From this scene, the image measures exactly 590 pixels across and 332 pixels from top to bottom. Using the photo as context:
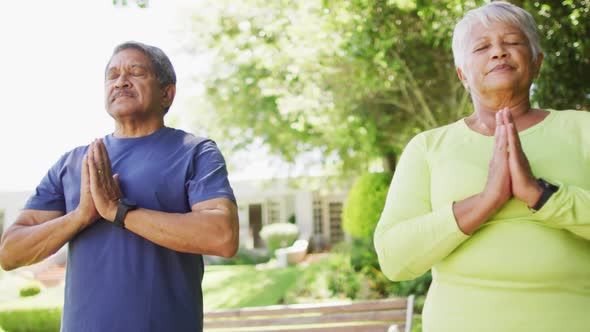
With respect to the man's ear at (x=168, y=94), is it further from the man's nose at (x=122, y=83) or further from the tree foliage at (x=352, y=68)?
the tree foliage at (x=352, y=68)

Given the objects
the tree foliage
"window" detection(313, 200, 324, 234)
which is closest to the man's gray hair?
the tree foliage

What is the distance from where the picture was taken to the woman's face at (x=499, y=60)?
6.23 feet

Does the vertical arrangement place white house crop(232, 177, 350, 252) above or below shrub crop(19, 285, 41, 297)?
below

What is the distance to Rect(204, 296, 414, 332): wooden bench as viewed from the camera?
4672 mm

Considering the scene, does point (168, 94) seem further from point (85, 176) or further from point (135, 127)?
point (85, 176)

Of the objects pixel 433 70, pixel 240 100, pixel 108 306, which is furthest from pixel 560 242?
pixel 240 100

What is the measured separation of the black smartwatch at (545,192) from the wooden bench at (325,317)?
3067 mm

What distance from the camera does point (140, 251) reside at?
207 cm

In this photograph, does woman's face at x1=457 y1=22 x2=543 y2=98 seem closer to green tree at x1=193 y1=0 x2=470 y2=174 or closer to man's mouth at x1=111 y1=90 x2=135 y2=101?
man's mouth at x1=111 y1=90 x2=135 y2=101

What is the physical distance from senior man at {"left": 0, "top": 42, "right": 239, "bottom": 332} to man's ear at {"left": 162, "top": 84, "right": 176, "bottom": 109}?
44mm

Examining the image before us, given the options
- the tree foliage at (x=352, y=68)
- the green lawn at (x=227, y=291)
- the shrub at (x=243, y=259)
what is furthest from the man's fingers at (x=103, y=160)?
the shrub at (x=243, y=259)

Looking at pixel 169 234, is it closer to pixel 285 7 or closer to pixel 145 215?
pixel 145 215

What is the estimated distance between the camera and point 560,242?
1.76m

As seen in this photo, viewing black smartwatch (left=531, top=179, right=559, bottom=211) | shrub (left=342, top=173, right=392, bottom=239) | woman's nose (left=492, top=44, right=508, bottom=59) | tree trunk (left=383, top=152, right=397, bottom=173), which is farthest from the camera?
tree trunk (left=383, top=152, right=397, bottom=173)
